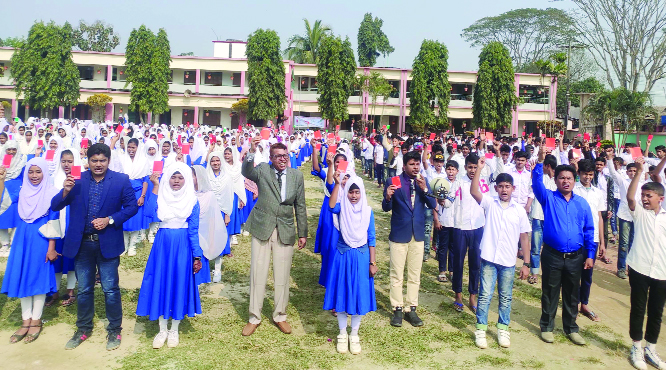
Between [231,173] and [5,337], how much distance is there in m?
3.72

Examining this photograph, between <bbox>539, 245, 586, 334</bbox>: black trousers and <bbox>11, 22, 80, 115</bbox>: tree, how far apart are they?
32.6m

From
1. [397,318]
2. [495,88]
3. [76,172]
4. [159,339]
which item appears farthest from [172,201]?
[495,88]

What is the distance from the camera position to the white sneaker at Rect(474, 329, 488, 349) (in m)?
4.68

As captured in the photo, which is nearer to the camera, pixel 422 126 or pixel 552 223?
pixel 552 223

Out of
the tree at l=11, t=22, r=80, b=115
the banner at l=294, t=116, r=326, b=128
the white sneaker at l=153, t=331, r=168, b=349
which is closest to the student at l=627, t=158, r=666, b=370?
the white sneaker at l=153, t=331, r=168, b=349

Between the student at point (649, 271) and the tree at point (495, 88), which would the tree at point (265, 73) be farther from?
the student at point (649, 271)

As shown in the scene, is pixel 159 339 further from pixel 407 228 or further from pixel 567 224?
pixel 567 224

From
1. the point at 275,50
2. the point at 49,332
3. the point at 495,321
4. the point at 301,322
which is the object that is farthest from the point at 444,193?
the point at 275,50

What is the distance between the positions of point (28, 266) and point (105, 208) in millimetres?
928

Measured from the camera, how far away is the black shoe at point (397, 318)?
5.08m

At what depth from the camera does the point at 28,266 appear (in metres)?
4.55

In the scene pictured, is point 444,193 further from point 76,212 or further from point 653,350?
point 76,212

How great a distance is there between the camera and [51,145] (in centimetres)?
937

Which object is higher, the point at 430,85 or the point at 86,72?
the point at 86,72
